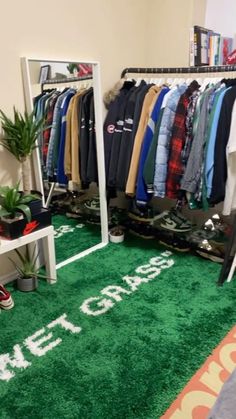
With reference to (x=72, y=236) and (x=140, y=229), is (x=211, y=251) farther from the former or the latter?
(x=72, y=236)

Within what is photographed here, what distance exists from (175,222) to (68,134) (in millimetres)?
1126

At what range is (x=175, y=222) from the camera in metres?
2.67

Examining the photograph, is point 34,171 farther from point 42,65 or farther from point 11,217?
point 42,65

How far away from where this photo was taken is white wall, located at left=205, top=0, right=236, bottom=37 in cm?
293

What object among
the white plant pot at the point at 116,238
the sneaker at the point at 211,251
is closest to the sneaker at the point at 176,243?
the sneaker at the point at 211,251

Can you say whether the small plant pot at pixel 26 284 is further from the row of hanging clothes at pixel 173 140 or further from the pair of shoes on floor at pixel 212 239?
the pair of shoes on floor at pixel 212 239

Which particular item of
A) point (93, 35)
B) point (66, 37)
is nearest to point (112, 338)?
point (66, 37)

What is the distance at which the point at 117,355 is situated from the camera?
→ 1550mm

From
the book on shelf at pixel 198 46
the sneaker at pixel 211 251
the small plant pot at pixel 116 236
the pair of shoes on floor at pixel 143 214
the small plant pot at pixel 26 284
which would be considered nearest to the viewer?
the small plant pot at pixel 26 284

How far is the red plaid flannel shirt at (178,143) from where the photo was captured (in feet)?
7.22

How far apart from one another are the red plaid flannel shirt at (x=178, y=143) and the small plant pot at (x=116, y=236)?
2.26ft

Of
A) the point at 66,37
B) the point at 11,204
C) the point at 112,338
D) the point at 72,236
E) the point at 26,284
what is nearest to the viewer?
the point at 112,338

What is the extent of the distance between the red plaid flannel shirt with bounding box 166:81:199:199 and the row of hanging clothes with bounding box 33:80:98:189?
63 centimetres

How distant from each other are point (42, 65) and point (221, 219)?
1.79 m
